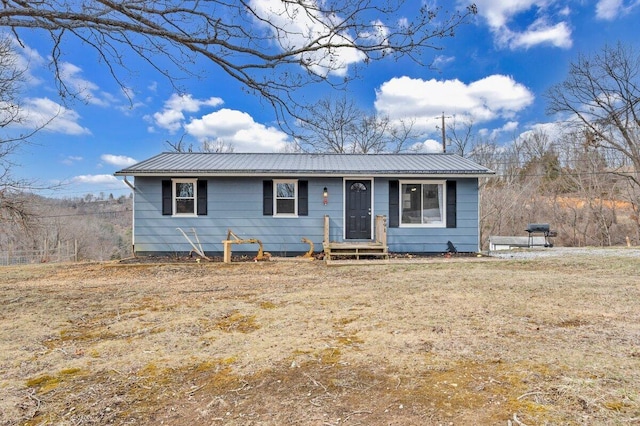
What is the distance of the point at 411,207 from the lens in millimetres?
10328

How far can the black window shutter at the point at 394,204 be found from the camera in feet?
33.6

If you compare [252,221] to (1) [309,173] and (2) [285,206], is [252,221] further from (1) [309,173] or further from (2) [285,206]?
(1) [309,173]

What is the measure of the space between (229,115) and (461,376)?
7494 mm

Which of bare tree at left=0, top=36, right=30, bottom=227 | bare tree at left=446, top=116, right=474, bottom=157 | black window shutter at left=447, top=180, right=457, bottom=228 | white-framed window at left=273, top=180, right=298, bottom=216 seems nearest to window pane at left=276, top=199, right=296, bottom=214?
white-framed window at left=273, top=180, right=298, bottom=216

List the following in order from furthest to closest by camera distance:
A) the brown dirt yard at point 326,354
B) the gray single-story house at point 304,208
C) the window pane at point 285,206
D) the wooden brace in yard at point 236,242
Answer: the window pane at point 285,206 < the gray single-story house at point 304,208 < the wooden brace in yard at point 236,242 < the brown dirt yard at point 326,354

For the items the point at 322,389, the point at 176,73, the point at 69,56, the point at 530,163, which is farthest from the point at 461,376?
the point at 530,163

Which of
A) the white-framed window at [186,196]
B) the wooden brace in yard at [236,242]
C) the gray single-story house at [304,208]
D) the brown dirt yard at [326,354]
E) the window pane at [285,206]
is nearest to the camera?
the brown dirt yard at [326,354]

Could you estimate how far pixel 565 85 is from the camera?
19.2 metres

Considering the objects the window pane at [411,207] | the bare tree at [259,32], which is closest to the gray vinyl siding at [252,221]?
the window pane at [411,207]

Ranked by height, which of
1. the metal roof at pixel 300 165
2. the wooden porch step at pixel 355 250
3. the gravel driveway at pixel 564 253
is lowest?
the gravel driveway at pixel 564 253

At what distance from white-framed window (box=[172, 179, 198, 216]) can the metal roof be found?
1.53ft

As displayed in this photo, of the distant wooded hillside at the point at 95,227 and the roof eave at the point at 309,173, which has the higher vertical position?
the roof eave at the point at 309,173

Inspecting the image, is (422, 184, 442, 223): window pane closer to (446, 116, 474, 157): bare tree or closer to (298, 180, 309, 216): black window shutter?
(298, 180, 309, 216): black window shutter

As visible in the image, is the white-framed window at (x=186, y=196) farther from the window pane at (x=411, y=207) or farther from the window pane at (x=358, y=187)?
the window pane at (x=411, y=207)
